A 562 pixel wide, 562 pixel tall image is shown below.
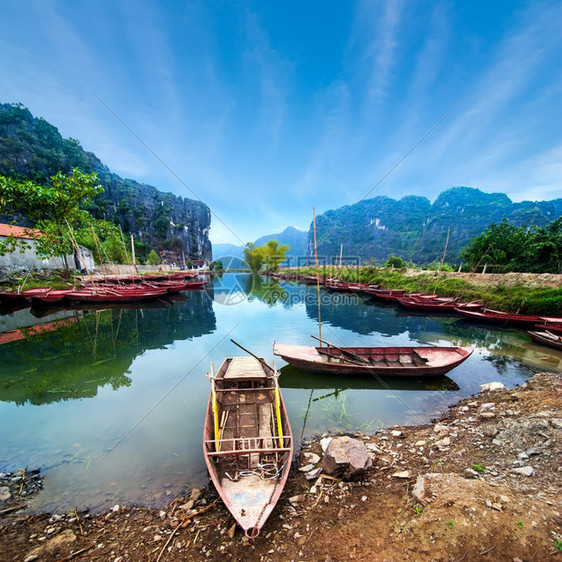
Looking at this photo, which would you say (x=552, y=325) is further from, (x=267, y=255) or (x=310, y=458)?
(x=267, y=255)

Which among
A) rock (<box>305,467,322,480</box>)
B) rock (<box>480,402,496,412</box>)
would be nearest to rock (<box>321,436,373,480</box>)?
rock (<box>305,467,322,480</box>)

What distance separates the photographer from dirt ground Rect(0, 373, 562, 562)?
2852 mm

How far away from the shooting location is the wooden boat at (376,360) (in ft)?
27.6

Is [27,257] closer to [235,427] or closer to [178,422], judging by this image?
[178,422]

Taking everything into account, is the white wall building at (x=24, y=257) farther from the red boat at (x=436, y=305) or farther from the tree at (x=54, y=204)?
the red boat at (x=436, y=305)

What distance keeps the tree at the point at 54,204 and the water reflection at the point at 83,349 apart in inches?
395

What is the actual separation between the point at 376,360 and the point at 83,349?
15.0 metres

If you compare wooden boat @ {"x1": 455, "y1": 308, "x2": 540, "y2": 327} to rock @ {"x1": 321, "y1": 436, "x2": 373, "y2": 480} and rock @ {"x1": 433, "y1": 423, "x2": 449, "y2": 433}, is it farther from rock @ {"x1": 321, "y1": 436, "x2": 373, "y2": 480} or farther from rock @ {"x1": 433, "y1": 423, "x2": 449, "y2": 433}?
rock @ {"x1": 321, "y1": 436, "x2": 373, "y2": 480}

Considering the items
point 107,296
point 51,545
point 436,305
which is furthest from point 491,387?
point 107,296

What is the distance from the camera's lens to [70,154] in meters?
84.0

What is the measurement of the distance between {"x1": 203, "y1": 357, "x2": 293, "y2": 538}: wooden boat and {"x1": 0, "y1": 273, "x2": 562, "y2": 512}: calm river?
937 mm

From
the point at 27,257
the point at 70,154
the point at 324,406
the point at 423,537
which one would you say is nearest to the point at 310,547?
the point at 423,537

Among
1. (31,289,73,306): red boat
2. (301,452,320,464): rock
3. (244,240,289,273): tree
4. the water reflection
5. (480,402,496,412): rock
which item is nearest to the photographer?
(301,452,320,464): rock

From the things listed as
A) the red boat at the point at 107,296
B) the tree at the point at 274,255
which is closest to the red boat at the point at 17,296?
the red boat at the point at 107,296
